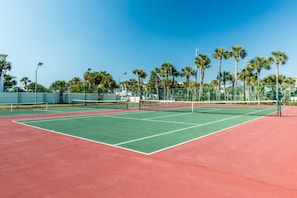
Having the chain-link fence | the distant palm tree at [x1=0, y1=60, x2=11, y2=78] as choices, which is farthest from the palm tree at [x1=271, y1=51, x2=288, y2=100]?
the distant palm tree at [x1=0, y1=60, x2=11, y2=78]

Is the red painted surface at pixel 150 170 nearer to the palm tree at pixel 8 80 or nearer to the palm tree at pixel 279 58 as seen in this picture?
the palm tree at pixel 279 58

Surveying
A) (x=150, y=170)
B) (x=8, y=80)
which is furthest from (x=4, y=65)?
(x=150, y=170)

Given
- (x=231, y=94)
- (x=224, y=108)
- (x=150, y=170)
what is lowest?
(x=150, y=170)

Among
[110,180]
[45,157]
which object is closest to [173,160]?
[110,180]

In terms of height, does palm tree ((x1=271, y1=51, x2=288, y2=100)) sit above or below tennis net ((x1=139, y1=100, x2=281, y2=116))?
above

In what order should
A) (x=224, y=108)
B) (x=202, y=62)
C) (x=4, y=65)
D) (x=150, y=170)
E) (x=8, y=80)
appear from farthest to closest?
1. (x=8, y=80)
2. (x=202, y=62)
3. (x=4, y=65)
4. (x=224, y=108)
5. (x=150, y=170)

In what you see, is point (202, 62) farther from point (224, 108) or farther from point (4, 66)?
point (4, 66)

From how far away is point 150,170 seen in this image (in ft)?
13.7

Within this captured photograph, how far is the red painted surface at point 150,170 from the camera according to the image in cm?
329

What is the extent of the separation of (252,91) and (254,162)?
31.6m

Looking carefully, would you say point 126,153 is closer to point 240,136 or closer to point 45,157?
point 45,157

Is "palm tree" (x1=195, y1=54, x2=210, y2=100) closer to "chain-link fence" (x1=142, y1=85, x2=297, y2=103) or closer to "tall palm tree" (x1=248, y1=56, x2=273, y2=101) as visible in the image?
"chain-link fence" (x1=142, y1=85, x2=297, y2=103)

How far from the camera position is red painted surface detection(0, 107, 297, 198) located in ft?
10.8

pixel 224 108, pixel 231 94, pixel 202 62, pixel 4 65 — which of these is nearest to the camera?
pixel 224 108
